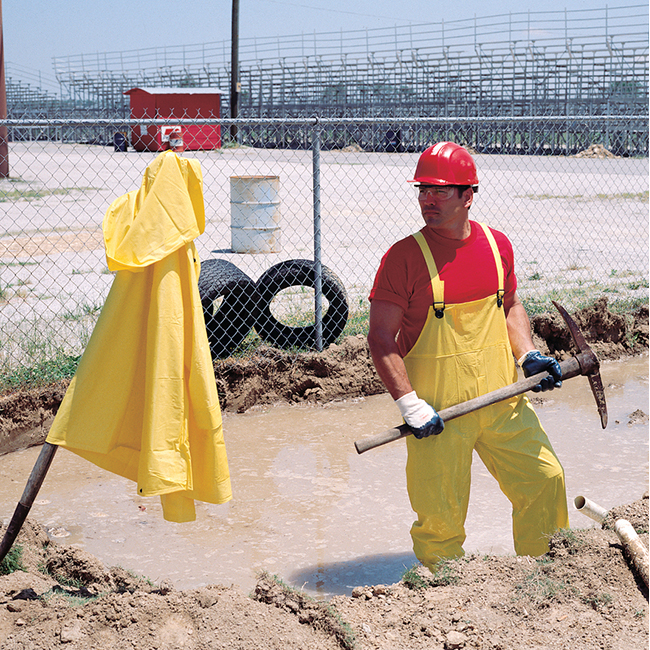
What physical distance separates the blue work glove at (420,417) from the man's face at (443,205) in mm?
739

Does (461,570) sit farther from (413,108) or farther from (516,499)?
(413,108)

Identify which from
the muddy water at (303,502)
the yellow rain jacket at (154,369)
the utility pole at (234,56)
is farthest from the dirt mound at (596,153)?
the yellow rain jacket at (154,369)

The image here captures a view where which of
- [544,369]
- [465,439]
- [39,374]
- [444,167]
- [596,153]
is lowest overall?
[39,374]

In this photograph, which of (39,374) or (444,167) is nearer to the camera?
(444,167)

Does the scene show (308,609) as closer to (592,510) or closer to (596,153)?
(592,510)

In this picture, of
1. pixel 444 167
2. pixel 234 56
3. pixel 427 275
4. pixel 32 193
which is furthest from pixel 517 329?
pixel 234 56

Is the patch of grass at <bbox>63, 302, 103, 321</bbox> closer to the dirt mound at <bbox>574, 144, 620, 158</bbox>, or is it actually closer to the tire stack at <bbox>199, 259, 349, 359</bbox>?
the tire stack at <bbox>199, 259, 349, 359</bbox>

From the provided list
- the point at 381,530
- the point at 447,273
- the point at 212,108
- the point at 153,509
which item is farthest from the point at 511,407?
the point at 212,108

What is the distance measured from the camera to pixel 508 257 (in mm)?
3342

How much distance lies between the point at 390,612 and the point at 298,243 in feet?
30.3

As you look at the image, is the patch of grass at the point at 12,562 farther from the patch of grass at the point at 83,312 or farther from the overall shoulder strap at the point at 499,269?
the patch of grass at the point at 83,312

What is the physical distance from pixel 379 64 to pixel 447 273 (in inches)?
1542

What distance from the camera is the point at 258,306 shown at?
246 inches

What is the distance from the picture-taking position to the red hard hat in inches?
123
